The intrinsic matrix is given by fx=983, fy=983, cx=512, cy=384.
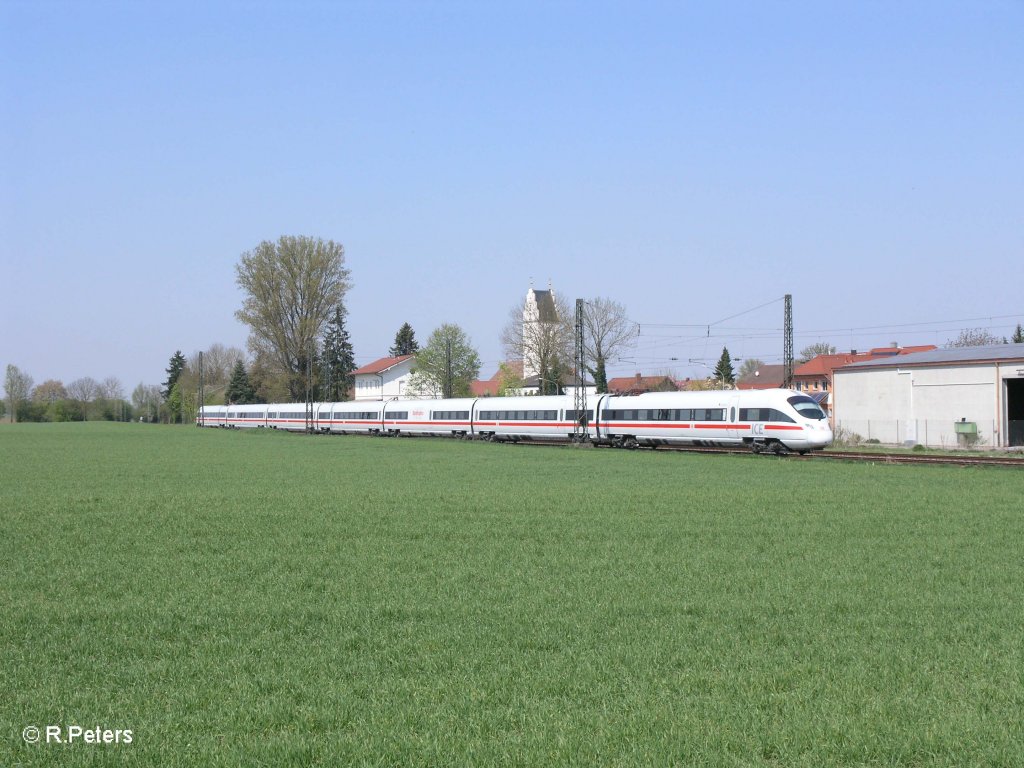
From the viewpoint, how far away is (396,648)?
870cm

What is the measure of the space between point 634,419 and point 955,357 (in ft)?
52.0

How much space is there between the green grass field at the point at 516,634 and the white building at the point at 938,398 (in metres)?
26.6

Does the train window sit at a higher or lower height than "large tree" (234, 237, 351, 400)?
lower

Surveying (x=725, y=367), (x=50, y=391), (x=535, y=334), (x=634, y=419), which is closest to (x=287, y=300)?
(x=535, y=334)

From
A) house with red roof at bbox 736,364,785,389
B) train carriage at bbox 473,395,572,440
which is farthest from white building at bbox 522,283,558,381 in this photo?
house with red roof at bbox 736,364,785,389

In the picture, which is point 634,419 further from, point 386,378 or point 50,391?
point 50,391

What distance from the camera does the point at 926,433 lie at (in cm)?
4731

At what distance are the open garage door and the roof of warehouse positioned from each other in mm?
1255

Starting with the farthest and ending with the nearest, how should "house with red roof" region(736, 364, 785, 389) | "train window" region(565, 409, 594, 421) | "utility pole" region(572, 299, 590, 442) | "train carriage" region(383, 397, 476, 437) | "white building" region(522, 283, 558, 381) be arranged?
"house with red roof" region(736, 364, 785, 389)
"white building" region(522, 283, 558, 381)
"train carriage" region(383, 397, 476, 437)
"train window" region(565, 409, 594, 421)
"utility pole" region(572, 299, 590, 442)

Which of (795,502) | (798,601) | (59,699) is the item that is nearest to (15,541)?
(59,699)

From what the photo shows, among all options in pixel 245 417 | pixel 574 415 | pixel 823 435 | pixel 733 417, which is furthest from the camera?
pixel 245 417

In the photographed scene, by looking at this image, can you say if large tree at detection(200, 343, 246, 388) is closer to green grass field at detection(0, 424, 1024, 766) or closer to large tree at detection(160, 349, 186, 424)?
large tree at detection(160, 349, 186, 424)

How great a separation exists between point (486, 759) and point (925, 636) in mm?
5068

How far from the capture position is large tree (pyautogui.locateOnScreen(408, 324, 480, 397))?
10894 cm
